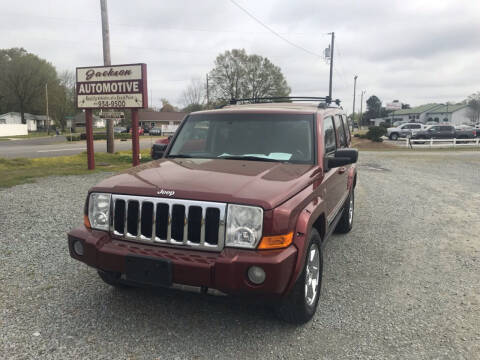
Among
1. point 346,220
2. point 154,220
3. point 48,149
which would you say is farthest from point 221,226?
point 48,149

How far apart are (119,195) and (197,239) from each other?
2.49 ft

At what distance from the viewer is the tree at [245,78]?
61.0 m

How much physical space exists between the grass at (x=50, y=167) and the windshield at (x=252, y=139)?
720 cm

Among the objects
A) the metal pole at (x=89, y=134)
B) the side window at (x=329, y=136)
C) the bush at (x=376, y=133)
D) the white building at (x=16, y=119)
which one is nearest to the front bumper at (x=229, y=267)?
the side window at (x=329, y=136)

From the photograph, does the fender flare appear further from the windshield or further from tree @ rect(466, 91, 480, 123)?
tree @ rect(466, 91, 480, 123)

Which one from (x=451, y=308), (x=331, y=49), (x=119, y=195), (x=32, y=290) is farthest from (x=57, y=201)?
(x=331, y=49)

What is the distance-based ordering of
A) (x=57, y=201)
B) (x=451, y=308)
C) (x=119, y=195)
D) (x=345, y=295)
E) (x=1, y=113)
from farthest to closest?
(x=1, y=113)
(x=57, y=201)
(x=345, y=295)
(x=451, y=308)
(x=119, y=195)

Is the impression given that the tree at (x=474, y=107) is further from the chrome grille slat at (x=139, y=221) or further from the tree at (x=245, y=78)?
the chrome grille slat at (x=139, y=221)

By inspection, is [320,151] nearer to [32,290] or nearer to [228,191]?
[228,191]

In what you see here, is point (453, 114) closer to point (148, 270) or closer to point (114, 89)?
point (114, 89)

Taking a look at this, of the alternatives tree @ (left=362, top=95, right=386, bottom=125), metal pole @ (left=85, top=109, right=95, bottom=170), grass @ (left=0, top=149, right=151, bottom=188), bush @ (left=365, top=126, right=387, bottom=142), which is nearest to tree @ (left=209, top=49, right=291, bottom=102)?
bush @ (left=365, top=126, right=387, bottom=142)

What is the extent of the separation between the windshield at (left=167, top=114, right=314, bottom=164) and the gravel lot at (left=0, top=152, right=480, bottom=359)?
147 cm

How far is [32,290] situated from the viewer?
12.5 ft

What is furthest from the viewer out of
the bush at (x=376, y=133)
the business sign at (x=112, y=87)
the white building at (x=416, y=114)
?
the white building at (x=416, y=114)
